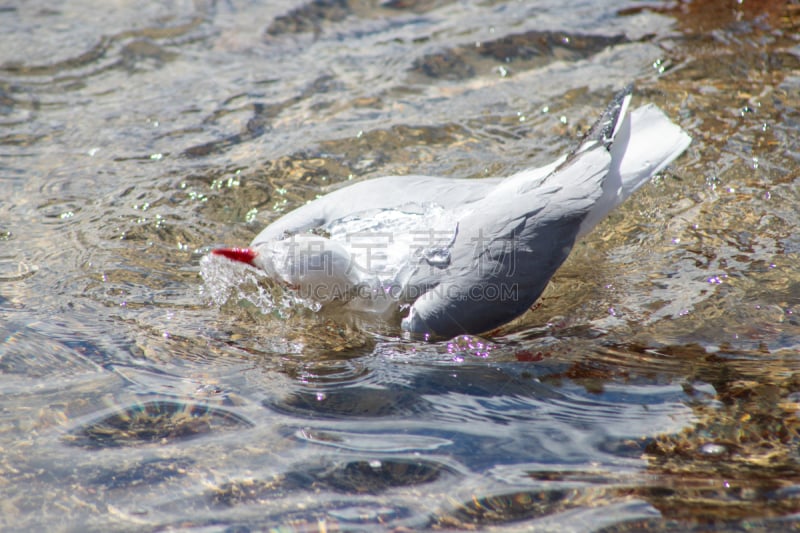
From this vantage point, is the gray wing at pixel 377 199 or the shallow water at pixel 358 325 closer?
the shallow water at pixel 358 325

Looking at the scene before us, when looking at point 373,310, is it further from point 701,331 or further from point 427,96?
point 427,96

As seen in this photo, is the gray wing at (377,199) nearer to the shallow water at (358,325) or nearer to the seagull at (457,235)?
the seagull at (457,235)

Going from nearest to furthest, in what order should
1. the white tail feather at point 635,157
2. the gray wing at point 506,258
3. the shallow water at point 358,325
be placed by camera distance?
the shallow water at point 358,325 < the gray wing at point 506,258 < the white tail feather at point 635,157

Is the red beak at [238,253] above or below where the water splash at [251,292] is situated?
above

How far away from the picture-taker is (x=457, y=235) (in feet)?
9.38

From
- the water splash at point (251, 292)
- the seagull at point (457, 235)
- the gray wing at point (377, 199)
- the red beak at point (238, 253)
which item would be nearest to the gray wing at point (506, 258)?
the seagull at point (457, 235)

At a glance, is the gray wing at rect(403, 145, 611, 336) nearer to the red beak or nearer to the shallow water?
the shallow water

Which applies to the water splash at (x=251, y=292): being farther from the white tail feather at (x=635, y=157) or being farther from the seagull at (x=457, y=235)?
the white tail feather at (x=635, y=157)

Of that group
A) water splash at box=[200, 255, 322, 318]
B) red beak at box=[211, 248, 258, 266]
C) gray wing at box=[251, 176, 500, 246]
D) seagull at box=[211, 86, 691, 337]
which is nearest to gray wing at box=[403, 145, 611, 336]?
seagull at box=[211, 86, 691, 337]

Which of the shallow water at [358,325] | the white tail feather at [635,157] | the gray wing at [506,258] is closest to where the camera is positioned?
the shallow water at [358,325]

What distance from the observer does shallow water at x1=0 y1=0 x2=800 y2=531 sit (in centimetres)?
203

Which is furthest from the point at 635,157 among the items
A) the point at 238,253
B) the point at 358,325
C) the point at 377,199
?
the point at 238,253

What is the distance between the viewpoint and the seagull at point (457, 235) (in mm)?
2746

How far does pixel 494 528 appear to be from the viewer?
1.89m
